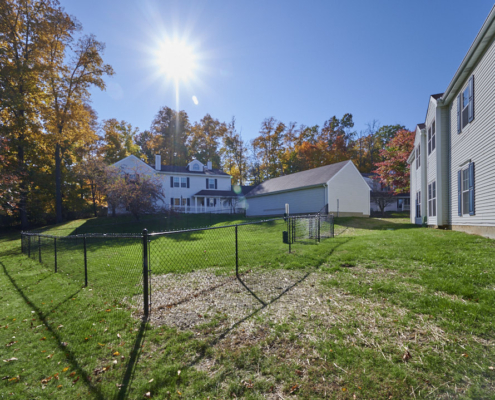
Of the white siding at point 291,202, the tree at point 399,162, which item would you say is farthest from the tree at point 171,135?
the tree at point 399,162

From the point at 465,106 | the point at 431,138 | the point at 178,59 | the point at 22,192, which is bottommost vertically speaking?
the point at 22,192

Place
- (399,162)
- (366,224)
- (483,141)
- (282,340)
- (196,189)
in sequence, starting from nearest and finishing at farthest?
(282,340), (483,141), (366,224), (399,162), (196,189)

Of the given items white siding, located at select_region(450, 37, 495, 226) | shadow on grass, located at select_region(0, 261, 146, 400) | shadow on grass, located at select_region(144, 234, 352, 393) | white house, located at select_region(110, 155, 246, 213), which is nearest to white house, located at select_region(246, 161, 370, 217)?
white house, located at select_region(110, 155, 246, 213)

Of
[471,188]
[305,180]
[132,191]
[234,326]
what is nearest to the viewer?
Result: [234,326]

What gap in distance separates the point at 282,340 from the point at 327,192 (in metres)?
18.1

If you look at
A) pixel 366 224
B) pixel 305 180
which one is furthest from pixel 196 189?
pixel 366 224

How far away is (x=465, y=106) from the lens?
9.23 meters

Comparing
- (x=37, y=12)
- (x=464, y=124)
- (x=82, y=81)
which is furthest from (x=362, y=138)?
(x=37, y=12)

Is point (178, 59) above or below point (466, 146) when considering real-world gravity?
above

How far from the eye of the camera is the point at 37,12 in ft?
61.6

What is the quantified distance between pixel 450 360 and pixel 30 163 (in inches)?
1221

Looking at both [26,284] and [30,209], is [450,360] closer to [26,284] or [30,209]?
[26,284]

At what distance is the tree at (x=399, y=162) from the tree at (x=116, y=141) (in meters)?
33.2

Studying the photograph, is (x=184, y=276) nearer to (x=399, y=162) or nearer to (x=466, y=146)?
(x=466, y=146)
